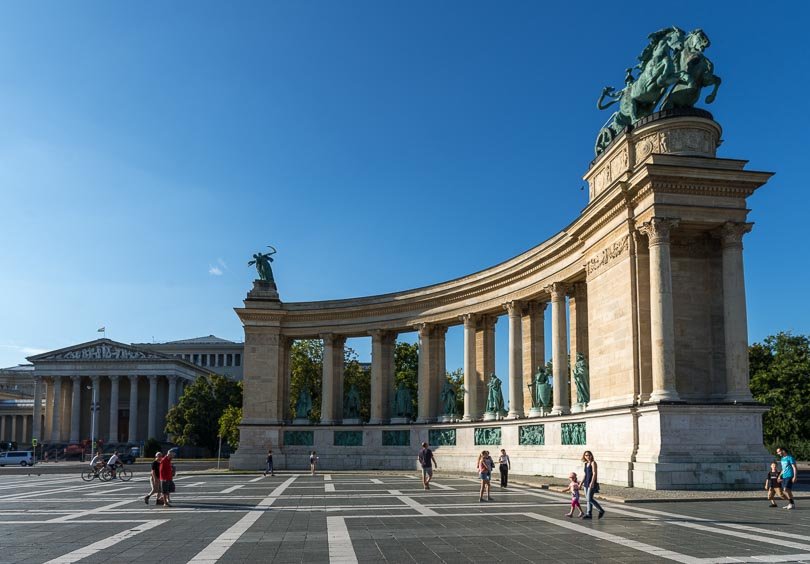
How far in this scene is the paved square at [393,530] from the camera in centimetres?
1556

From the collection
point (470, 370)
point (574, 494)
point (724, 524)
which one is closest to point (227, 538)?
point (574, 494)

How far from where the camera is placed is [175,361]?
138 metres

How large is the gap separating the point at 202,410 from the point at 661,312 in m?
88.1

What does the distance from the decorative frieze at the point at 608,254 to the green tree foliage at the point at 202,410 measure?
79575mm

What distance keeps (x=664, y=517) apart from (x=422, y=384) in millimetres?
33199

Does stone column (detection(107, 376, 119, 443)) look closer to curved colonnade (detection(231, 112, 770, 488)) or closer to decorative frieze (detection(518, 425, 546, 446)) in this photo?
curved colonnade (detection(231, 112, 770, 488))

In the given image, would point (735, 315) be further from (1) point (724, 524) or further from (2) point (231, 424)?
(2) point (231, 424)

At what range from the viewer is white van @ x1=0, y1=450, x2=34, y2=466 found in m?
89.9

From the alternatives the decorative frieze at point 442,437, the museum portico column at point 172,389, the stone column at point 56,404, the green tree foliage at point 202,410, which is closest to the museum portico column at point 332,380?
the decorative frieze at point 442,437

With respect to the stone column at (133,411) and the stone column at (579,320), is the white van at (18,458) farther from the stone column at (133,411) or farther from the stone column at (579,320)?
the stone column at (579,320)

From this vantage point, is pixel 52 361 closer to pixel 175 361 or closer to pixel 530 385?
pixel 175 361

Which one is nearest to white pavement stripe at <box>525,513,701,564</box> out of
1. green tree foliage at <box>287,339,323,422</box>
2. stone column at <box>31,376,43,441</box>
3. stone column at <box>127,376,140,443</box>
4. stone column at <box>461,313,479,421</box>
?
stone column at <box>461,313,479,421</box>

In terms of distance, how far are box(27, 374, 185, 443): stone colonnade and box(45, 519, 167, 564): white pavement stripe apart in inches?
4651

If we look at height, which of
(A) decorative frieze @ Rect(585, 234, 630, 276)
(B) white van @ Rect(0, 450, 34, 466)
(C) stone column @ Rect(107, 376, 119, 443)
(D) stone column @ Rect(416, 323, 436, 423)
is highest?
(A) decorative frieze @ Rect(585, 234, 630, 276)
